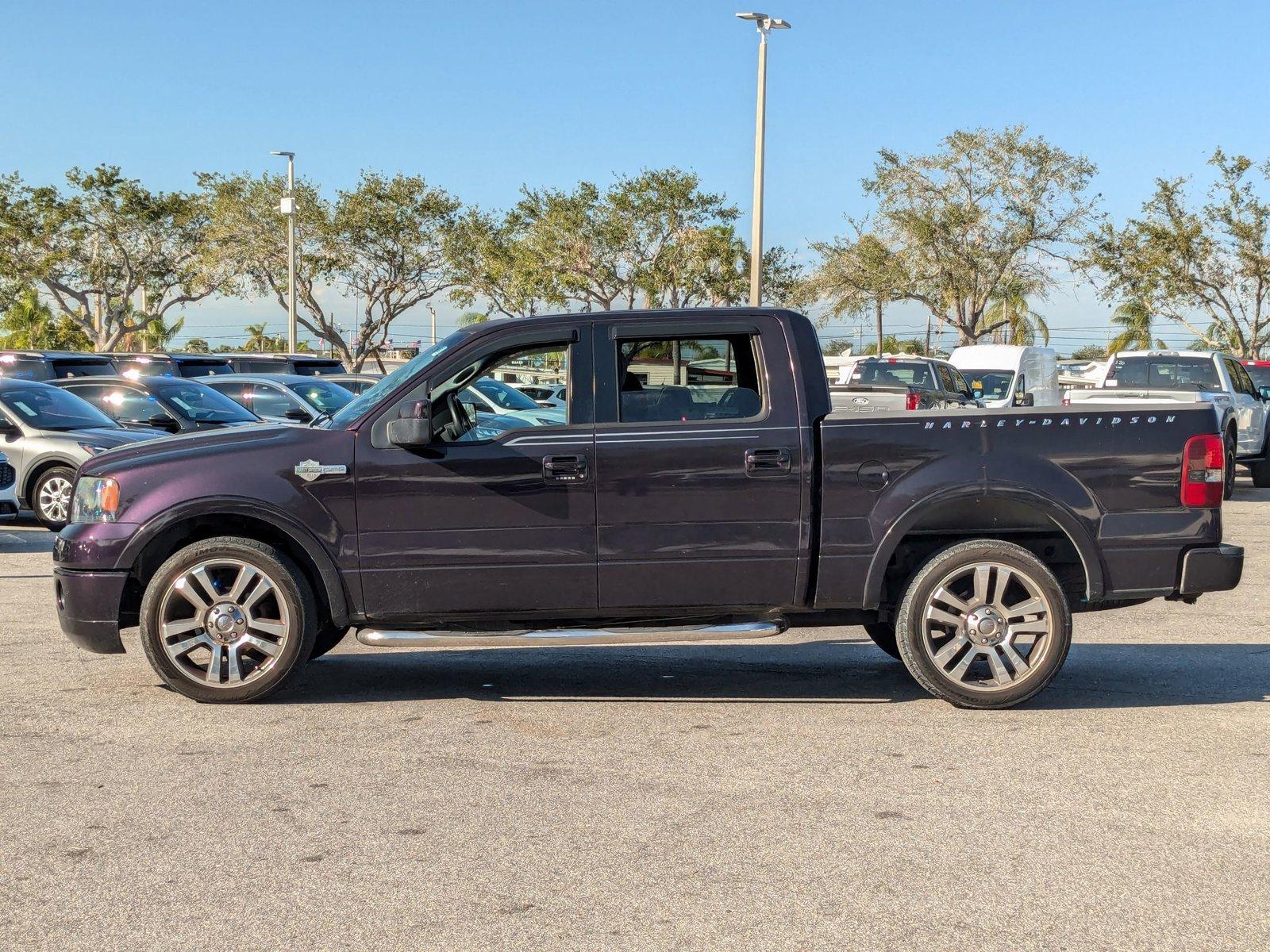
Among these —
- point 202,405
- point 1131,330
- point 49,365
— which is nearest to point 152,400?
point 202,405

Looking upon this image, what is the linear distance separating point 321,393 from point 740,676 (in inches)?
612

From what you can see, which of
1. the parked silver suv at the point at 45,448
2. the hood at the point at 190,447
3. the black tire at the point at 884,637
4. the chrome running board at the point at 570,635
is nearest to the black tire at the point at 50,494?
the parked silver suv at the point at 45,448

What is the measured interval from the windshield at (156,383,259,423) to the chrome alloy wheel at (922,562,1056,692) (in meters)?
12.6

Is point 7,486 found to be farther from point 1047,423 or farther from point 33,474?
point 1047,423

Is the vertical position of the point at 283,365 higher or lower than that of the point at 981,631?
higher

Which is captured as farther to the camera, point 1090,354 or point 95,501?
point 1090,354

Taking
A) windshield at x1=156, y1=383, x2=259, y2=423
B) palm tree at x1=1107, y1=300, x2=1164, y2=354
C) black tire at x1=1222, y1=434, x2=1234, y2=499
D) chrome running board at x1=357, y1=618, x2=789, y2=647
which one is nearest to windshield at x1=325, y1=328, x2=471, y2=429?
chrome running board at x1=357, y1=618, x2=789, y2=647

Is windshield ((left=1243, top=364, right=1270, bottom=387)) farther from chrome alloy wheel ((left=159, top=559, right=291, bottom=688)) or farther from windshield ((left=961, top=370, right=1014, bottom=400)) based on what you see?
chrome alloy wheel ((left=159, top=559, right=291, bottom=688))

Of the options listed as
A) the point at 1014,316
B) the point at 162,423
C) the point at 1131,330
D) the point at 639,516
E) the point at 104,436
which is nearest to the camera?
the point at 639,516

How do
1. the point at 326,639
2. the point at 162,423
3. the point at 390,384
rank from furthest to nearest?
the point at 162,423, the point at 326,639, the point at 390,384

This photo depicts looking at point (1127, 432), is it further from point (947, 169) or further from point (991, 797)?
point (947, 169)

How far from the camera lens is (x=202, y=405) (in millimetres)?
17828

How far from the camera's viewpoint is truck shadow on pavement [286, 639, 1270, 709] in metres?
7.07

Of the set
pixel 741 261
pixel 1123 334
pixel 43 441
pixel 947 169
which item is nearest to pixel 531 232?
pixel 741 261
